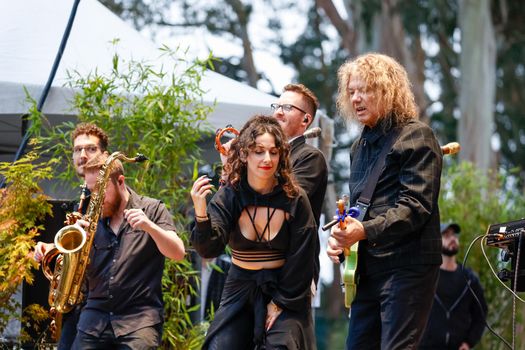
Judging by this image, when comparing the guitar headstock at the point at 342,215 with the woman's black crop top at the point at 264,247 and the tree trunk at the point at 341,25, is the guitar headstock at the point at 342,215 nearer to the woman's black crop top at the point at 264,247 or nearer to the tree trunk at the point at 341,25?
the woman's black crop top at the point at 264,247

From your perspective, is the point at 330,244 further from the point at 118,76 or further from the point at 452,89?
the point at 452,89

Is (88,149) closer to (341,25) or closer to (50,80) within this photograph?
(50,80)

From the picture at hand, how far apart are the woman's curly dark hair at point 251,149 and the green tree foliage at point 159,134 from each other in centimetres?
226

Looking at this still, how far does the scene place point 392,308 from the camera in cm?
513

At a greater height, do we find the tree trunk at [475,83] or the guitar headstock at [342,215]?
the tree trunk at [475,83]

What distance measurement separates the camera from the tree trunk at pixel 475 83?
20.5 m

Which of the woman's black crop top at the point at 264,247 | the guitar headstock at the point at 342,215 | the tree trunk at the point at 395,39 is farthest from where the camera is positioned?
the tree trunk at the point at 395,39

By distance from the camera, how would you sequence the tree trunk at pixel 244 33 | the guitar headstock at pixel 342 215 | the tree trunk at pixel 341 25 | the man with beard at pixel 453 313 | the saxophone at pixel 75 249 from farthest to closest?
the tree trunk at pixel 244 33
the tree trunk at pixel 341 25
the man with beard at pixel 453 313
the saxophone at pixel 75 249
the guitar headstock at pixel 342 215

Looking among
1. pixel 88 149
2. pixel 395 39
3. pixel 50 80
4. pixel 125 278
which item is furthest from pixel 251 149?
pixel 395 39

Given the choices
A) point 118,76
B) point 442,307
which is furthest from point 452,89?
point 118,76

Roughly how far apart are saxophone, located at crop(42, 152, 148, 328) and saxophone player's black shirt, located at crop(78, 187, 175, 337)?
78 millimetres

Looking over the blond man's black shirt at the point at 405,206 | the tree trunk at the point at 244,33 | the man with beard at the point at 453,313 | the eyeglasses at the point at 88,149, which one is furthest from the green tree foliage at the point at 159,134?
the tree trunk at the point at 244,33

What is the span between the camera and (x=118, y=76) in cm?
819

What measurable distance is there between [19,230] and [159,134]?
141 cm
